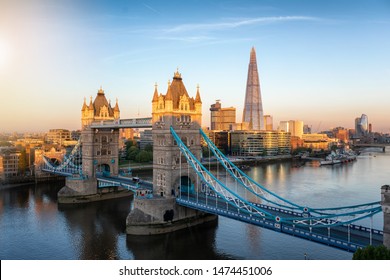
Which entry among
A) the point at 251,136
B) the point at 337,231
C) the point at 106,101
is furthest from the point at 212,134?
the point at 337,231

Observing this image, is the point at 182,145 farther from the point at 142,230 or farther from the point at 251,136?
the point at 251,136

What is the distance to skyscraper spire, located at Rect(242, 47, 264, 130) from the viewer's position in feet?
527

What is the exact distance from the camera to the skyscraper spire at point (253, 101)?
161 metres

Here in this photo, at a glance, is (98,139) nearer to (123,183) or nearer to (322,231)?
(123,183)

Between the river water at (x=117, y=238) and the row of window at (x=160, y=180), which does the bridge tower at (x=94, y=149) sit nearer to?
the river water at (x=117, y=238)

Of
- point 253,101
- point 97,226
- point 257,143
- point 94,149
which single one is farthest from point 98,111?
point 253,101

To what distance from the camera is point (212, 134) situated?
5212 inches

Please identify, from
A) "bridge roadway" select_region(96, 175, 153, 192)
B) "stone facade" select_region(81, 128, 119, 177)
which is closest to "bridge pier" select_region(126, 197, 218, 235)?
"bridge roadway" select_region(96, 175, 153, 192)

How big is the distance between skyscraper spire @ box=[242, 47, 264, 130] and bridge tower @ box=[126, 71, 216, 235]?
12874cm

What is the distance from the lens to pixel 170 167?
3206 cm

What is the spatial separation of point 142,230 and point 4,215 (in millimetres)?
16287

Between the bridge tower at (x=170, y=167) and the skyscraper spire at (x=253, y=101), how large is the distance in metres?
129

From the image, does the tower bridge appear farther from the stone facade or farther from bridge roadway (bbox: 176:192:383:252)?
the stone facade

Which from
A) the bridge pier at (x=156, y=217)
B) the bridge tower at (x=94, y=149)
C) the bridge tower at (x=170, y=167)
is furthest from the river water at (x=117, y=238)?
the bridge tower at (x=94, y=149)
